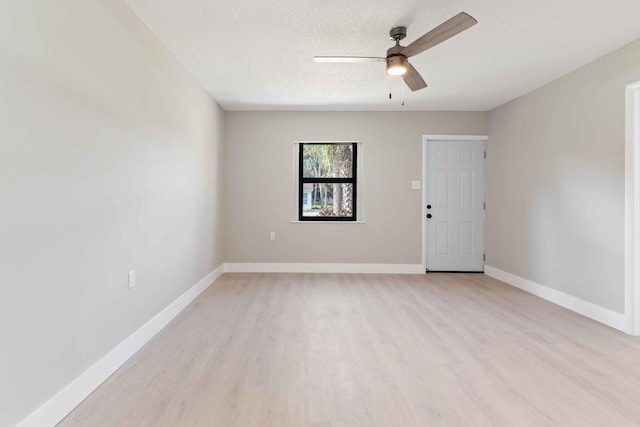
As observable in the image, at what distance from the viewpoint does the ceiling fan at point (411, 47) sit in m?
2.09

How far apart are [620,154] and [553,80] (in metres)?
1.22

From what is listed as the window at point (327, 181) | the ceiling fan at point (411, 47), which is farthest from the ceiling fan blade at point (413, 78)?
the window at point (327, 181)

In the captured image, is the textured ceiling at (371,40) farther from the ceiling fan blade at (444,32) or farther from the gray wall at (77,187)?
the gray wall at (77,187)

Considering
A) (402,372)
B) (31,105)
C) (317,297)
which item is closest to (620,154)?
(402,372)

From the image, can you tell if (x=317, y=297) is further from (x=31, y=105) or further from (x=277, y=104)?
(x=31, y=105)

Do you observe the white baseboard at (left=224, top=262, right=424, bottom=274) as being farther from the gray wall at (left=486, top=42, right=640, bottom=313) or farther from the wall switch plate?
the wall switch plate

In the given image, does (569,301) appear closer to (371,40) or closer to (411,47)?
(411,47)

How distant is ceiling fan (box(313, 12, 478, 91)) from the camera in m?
2.09

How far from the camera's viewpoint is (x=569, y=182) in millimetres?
3607

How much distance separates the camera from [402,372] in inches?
87.9

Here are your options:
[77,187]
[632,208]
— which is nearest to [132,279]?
[77,187]

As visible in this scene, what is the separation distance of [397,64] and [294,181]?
2.90 m

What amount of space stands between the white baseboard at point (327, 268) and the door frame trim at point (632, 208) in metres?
2.57

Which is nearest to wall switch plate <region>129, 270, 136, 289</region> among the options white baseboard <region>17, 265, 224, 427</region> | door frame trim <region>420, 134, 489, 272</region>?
white baseboard <region>17, 265, 224, 427</region>
